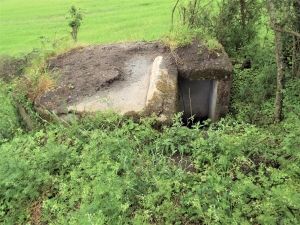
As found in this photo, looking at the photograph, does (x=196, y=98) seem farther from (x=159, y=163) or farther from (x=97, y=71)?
(x=159, y=163)

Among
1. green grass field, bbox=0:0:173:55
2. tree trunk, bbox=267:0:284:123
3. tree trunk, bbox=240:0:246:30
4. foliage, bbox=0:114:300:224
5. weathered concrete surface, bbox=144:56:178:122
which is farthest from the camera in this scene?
green grass field, bbox=0:0:173:55

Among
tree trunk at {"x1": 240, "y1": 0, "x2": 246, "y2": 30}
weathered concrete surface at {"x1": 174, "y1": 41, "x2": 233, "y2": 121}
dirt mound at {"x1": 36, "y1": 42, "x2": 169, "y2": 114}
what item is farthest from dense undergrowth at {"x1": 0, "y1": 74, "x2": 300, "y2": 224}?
tree trunk at {"x1": 240, "y1": 0, "x2": 246, "y2": 30}

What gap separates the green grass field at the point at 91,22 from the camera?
13.7 meters

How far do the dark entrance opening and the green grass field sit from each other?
12.4ft

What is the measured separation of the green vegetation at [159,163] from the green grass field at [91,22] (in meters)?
4.64

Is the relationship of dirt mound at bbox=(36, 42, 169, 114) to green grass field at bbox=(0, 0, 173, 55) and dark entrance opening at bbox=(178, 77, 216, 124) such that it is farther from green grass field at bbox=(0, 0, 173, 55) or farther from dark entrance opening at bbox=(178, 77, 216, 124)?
green grass field at bbox=(0, 0, 173, 55)

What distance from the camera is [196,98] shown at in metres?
8.56

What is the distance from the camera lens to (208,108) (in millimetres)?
8547

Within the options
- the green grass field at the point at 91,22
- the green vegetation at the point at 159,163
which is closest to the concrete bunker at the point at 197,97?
the green vegetation at the point at 159,163

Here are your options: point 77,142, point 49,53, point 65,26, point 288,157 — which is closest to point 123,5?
point 65,26

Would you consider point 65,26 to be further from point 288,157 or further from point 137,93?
point 288,157

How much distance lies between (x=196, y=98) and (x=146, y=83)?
1.07 metres

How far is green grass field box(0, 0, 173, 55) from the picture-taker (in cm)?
1373

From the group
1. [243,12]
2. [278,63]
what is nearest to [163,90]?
[278,63]
